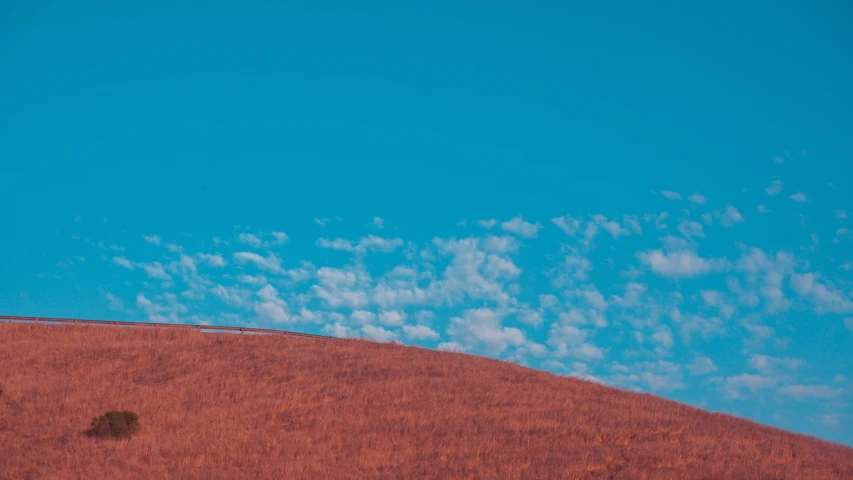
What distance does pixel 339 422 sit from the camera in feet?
81.5

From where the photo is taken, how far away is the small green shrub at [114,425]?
22859 mm

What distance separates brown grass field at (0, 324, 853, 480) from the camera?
2025 cm

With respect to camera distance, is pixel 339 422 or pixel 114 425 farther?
pixel 339 422

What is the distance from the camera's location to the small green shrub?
2286cm

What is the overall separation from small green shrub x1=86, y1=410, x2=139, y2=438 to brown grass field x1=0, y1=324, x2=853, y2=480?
0.31 meters

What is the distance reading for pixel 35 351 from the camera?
33.7m

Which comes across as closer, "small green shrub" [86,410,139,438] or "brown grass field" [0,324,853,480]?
"brown grass field" [0,324,853,480]

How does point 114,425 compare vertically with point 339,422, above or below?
below

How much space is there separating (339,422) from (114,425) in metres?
7.45

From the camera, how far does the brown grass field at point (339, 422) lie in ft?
66.4

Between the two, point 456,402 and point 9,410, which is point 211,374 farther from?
point 456,402

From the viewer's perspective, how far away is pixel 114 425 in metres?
23.0

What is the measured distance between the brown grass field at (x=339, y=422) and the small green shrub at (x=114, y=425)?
1.03 feet

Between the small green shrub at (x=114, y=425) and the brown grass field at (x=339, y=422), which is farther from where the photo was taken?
the small green shrub at (x=114, y=425)
